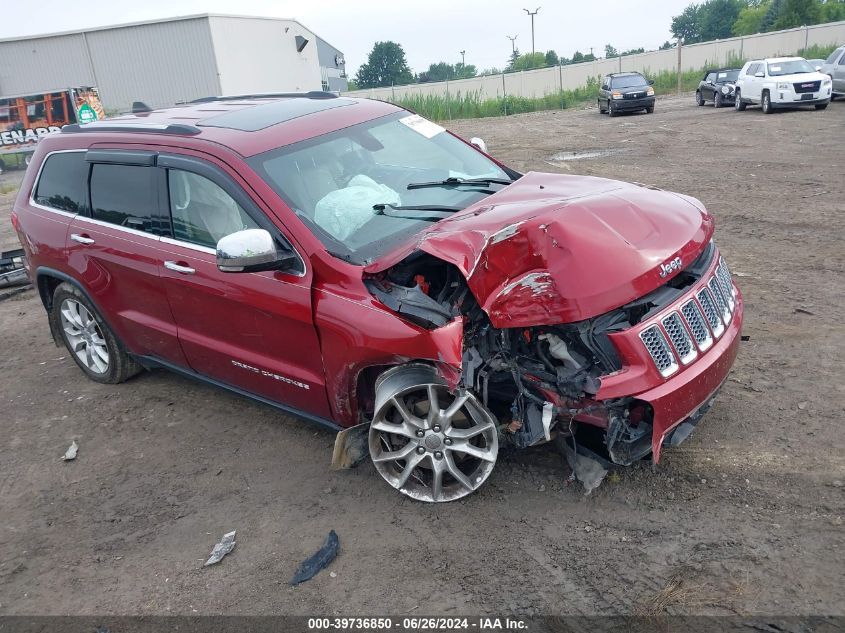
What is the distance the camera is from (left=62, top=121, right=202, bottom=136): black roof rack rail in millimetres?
4311

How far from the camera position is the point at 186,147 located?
13.7 ft

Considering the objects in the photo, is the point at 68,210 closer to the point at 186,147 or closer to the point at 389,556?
the point at 186,147

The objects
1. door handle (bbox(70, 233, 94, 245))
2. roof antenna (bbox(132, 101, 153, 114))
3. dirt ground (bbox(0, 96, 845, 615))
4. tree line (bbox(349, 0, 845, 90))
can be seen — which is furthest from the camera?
tree line (bbox(349, 0, 845, 90))

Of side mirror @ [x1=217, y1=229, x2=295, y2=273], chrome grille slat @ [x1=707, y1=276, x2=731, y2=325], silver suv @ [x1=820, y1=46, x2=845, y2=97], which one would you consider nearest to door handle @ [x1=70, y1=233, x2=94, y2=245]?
side mirror @ [x1=217, y1=229, x2=295, y2=273]

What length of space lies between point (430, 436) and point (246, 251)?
1.31 m

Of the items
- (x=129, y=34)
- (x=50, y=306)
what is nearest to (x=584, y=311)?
(x=50, y=306)

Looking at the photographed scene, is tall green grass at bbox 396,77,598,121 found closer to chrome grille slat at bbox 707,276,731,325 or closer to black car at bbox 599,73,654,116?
black car at bbox 599,73,654,116

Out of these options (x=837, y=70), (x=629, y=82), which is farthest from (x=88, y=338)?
(x=629, y=82)

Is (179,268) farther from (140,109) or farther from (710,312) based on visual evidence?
(710,312)

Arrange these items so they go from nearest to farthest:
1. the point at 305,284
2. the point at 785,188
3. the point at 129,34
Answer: the point at 305,284
the point at 785,188
the point at 129,34

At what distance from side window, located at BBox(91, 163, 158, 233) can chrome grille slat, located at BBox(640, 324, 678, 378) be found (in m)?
3.07

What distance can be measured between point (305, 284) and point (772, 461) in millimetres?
2617

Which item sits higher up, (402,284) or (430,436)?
(402,284)

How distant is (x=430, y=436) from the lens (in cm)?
355
